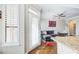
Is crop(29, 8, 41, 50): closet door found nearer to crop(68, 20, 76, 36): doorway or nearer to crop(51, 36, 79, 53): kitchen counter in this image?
crop(51, 36, 79, 53): kitchen counter

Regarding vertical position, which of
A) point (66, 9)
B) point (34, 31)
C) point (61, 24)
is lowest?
point (34, 31)

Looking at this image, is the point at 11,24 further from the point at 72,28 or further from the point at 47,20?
the point at 72,28

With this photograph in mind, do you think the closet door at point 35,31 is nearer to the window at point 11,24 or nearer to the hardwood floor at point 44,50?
the hardwood floor at point 44,50

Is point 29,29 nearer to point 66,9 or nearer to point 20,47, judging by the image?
point 20,47

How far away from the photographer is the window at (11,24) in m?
1.98

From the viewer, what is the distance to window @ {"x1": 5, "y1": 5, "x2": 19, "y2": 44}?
1.98 m

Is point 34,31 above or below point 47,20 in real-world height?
below

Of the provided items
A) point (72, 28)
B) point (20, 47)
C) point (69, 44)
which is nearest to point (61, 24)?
point (72, 28)

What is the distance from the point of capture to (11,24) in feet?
6.54

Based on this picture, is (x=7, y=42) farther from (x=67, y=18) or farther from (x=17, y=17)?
(x=67, y=18)

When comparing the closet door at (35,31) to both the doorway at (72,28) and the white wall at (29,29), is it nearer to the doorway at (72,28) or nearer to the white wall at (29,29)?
the white wall at (29,29)

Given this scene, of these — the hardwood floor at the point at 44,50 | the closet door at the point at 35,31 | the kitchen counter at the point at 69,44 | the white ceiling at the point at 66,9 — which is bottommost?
the hardwood floor at the point at 44,50

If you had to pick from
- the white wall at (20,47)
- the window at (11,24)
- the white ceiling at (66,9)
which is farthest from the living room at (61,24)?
the window at (11,24)

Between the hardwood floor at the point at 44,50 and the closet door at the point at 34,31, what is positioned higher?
the closet door at the point at 34,31
